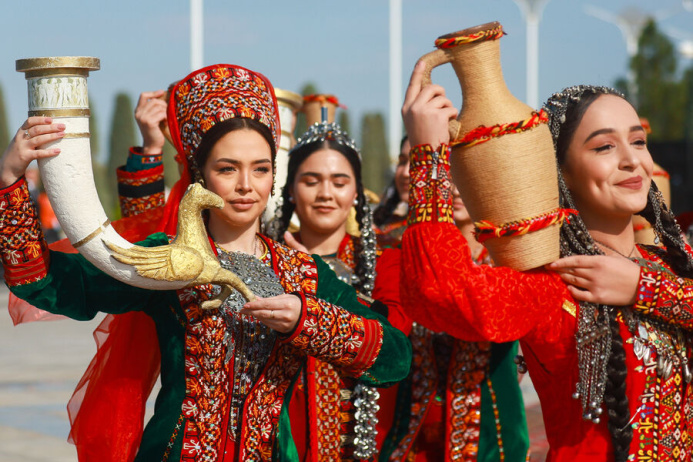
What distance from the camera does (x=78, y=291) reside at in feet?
7.23

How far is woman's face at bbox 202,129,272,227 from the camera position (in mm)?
2436

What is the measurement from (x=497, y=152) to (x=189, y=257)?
2.47 feet

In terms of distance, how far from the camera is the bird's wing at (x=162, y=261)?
2080 mm

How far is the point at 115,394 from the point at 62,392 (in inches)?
206

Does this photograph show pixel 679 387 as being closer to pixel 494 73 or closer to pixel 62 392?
pixel 494 73

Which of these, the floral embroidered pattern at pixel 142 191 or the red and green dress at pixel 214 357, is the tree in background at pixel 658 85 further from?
the red and green dress at pixel 214 357

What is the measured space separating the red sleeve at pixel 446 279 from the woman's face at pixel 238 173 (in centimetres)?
41

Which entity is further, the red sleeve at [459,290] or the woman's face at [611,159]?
the woman's face at [611,159]

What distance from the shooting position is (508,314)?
7.56 ft

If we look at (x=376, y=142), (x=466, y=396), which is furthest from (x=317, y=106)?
(x=376, y=142)

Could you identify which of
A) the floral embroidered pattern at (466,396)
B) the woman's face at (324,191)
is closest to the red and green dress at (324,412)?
the floral embroidered pattern at (466,396)

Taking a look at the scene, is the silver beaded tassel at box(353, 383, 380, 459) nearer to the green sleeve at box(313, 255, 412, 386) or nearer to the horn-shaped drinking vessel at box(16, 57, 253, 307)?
the green sleeve at box(313, 255, 412, 386)

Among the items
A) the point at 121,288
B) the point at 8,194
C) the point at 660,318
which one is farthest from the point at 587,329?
the point at 8,194

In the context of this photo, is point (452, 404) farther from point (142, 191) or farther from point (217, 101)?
point (217, 101)
